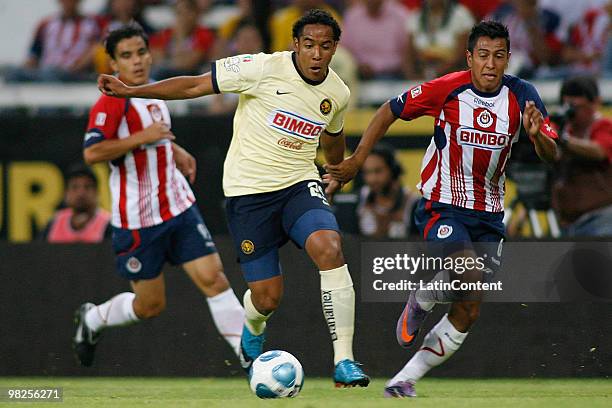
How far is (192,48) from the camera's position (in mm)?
13070

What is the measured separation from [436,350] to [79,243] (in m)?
3.41

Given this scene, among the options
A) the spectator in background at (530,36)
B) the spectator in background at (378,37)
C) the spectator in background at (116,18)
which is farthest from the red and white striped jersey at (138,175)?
the spectator in background at (530,36)

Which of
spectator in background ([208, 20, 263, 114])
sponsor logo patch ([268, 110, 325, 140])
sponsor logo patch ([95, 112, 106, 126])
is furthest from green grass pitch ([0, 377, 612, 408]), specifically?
spectator in background ([208, 20, 263, 114])

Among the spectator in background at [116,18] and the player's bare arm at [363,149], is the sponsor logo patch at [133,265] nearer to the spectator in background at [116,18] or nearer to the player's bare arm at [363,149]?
the player's bare arm at [363,149]

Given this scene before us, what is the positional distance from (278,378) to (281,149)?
1444 mm

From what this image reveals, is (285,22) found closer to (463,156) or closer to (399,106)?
(399,106)

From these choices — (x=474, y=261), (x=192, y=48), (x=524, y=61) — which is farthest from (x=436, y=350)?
(x=192, y=48)

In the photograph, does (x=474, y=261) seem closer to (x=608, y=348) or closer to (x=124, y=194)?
(x=608, y=348)

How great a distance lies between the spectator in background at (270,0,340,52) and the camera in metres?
12.6

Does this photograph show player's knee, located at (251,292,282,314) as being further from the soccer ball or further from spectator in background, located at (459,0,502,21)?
spectator in background, located at (459,0,502,21)

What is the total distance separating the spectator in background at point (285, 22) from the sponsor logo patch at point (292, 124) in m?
4.97

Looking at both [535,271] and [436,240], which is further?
[535,271]

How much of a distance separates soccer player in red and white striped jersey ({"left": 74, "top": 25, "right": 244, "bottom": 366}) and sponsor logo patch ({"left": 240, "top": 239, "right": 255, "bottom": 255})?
3.57ft

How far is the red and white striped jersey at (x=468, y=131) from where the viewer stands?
24.9 ft
